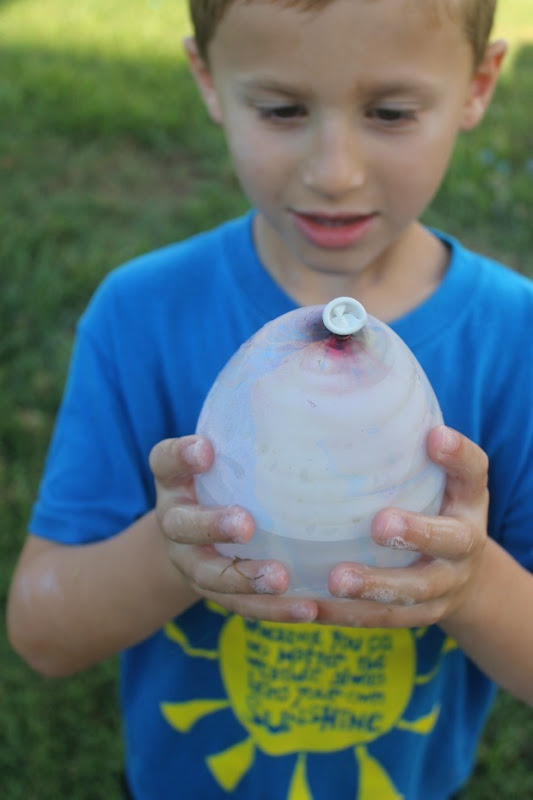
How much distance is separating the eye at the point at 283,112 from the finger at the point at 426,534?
64 centimetres

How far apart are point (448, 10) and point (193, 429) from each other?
0.78 meters

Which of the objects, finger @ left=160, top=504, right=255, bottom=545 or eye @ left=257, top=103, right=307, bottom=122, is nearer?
finger @ left=160, top=504, right=255, bottom=545

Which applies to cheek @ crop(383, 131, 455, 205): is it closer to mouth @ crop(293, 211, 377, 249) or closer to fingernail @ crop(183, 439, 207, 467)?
mouth @ crop(293, 211, 377, 249)

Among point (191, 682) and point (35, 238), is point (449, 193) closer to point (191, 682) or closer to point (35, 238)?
point (35, 238)

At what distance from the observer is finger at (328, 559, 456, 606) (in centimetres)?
101

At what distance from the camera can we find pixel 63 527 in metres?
1.58

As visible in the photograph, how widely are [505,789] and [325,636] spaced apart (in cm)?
124

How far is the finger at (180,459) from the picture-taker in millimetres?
1055

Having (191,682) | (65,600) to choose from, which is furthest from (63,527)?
(191,682)

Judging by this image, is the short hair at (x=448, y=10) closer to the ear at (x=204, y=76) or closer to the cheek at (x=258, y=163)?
the ear at (x=204, y=76)

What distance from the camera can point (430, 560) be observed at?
1.16 meters

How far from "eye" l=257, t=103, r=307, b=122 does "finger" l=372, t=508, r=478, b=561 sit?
0.64 m

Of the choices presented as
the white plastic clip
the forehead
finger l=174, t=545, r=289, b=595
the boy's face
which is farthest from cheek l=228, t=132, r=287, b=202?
finger l=174, t=545, r=289, b=595

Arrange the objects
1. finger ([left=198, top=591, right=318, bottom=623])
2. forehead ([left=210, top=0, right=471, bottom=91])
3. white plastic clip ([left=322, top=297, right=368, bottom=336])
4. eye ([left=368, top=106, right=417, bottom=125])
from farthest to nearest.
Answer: eye ([left=368, top=106, right=417, bottom=125]) → forehead ([left=210, top=0, right=471, bottom=91]) → finger ([left=198, top=591, right=318, bottom=623]) → white plastic clip ([left=322, top=297, right=368, bottom=336])
